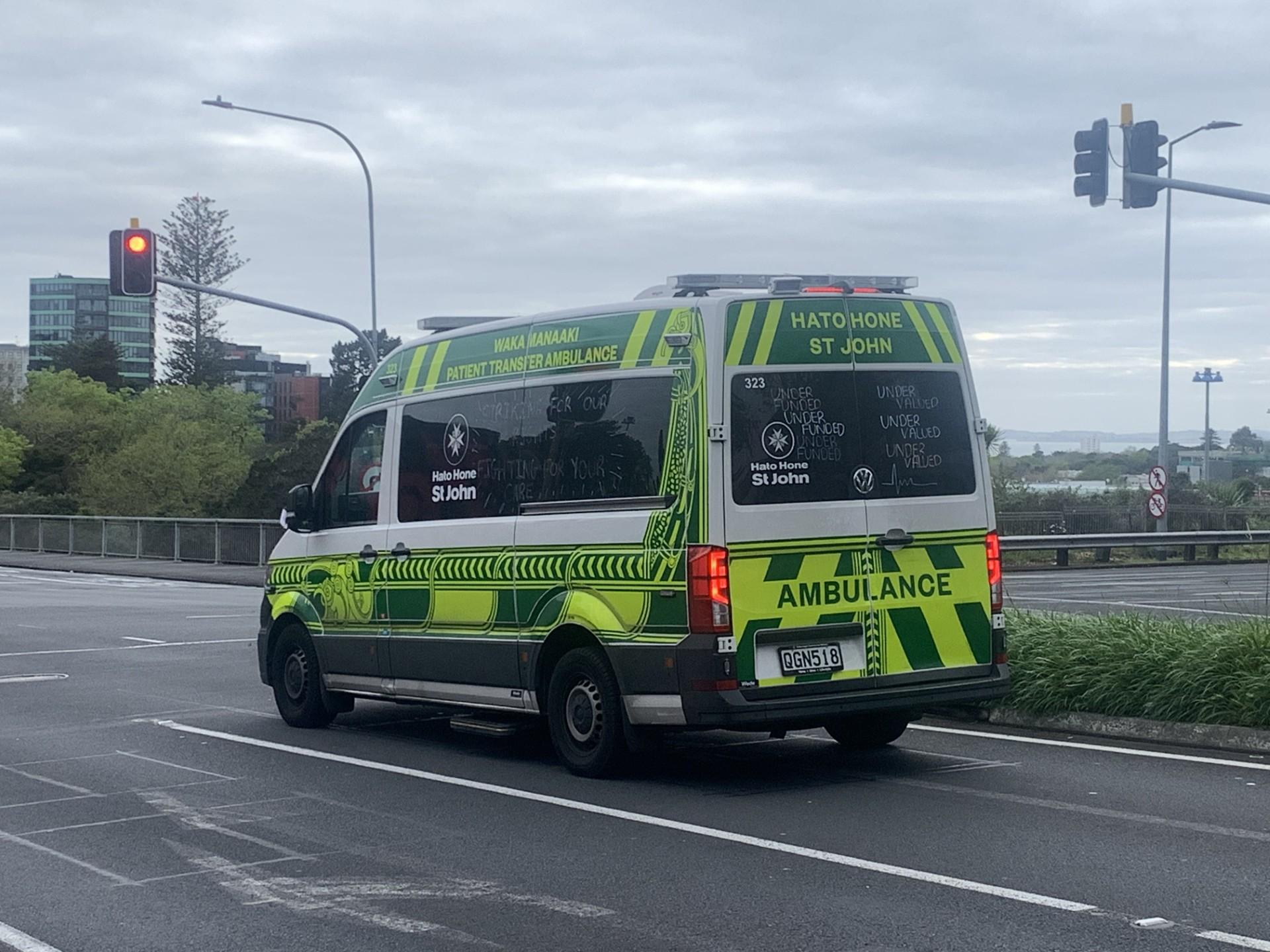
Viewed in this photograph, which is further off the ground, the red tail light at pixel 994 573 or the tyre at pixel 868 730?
the red tail light at pixel 994 573

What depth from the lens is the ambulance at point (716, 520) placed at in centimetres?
857

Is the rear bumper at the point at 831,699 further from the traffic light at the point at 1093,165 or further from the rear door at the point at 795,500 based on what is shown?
the traffic light at the point at 1093,165

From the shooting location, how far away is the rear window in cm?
867

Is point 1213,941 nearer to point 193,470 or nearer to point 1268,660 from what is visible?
point 1268,660

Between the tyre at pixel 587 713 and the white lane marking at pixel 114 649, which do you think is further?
the white lane marking at pixel 114 649

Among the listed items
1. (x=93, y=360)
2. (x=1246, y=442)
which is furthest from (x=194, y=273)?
(x=1246, y=442)

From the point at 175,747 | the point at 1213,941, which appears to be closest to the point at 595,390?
the point at 175,747

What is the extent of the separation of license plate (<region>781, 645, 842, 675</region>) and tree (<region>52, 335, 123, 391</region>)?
113 meters

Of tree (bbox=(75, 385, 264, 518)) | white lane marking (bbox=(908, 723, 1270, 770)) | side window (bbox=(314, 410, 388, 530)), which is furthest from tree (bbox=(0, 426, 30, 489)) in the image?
white lane marking (bbox=(908, 723, 1270, 770))

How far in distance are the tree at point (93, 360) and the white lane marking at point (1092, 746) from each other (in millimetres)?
111065

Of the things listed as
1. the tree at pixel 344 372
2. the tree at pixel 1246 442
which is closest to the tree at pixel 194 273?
the tree at pixel 344 372

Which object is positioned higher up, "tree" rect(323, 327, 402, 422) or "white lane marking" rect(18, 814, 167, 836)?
"tree" rect(323, 327, 402, 422)

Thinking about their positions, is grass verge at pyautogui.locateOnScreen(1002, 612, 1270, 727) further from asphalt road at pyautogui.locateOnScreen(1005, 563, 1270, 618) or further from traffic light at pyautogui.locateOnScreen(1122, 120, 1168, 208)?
traffic light at pyautogui.locateOnScreen(1122, 120, 1168, 208)

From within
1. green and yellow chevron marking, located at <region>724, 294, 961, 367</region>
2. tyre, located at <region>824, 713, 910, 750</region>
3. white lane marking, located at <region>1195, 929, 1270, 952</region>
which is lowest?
white lane marking, located at <region>1195, 929, 1270, 952</region>
